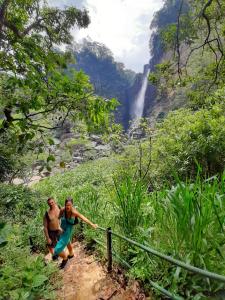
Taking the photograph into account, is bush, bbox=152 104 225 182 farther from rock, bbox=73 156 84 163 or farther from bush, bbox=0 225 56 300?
rock, bbox=73 156 84 163

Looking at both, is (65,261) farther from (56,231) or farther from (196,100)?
(196,100)

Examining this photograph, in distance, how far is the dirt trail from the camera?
11.3 feet

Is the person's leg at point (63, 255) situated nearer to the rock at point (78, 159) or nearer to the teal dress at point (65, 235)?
the teal dress at point (65, 235)

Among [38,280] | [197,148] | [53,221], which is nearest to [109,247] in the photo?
[38,280]

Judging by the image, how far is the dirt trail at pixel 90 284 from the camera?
3.45m

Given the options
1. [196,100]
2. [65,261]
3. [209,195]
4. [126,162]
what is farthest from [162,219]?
[126,162]

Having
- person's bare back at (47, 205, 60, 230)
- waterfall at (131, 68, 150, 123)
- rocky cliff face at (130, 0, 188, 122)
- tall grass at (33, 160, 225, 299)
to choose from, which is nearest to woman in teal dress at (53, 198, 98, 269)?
person's bare back at (47, 205, 60, 230)

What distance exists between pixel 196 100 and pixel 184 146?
234cm

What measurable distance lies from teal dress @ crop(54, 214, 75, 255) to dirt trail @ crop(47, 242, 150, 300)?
336mm

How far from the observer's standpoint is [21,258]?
A: 14.1ft

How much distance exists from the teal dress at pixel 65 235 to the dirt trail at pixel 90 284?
1.10ft

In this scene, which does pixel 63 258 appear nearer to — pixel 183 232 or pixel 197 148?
pixel 183 232

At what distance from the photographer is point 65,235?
521 centimetres

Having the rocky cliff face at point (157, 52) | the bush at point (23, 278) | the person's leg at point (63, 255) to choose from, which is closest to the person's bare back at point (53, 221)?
the person's leg at point (63, 255)
